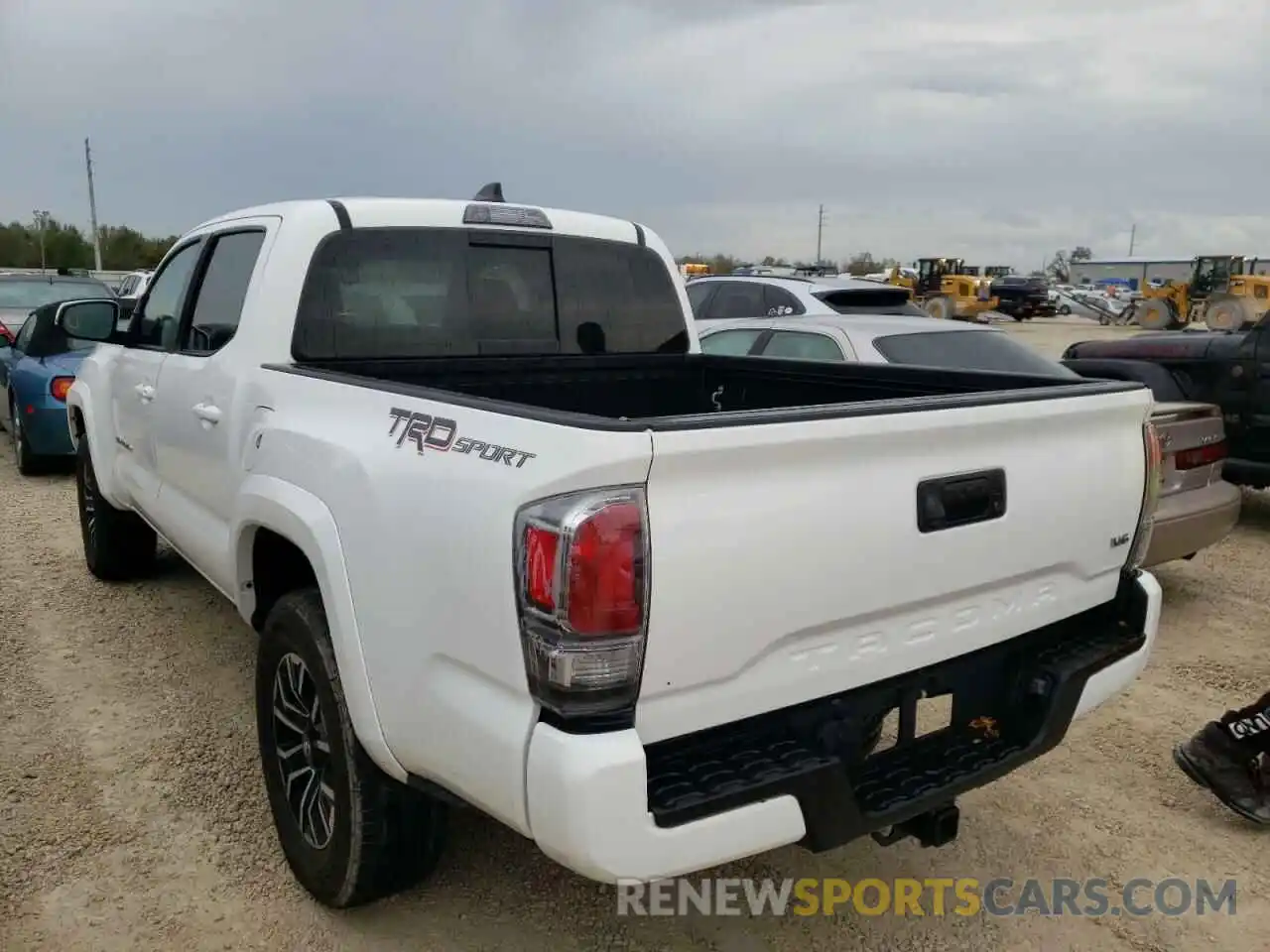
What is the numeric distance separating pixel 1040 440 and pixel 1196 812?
1878mm

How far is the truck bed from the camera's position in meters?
3.27

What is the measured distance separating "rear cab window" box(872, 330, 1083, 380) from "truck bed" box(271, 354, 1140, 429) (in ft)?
6.77

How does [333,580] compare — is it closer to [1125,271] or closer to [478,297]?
[478,297]

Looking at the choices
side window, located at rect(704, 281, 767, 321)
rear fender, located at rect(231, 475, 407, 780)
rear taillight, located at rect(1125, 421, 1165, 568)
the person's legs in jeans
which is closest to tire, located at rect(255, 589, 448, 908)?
rear fender, located at rect(231, 475, 407, 780)

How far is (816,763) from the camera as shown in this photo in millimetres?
2189

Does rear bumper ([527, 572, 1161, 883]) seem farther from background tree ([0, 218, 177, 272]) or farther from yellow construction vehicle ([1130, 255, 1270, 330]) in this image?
background tree ([0, 218, 177, 272])

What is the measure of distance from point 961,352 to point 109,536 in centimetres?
507

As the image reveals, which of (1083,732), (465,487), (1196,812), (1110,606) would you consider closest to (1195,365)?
(1083,732)

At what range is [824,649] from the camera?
225cm

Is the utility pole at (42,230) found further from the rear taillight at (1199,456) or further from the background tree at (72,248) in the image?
the rear taillight at (1199,456)

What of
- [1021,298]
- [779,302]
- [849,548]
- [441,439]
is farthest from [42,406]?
[1021,298]

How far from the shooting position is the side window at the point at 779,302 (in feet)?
28.9

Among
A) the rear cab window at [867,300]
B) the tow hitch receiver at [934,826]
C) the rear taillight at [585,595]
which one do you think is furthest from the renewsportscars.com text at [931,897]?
the rear cab window at [867,300]

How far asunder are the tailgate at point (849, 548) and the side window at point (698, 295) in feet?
24.4
